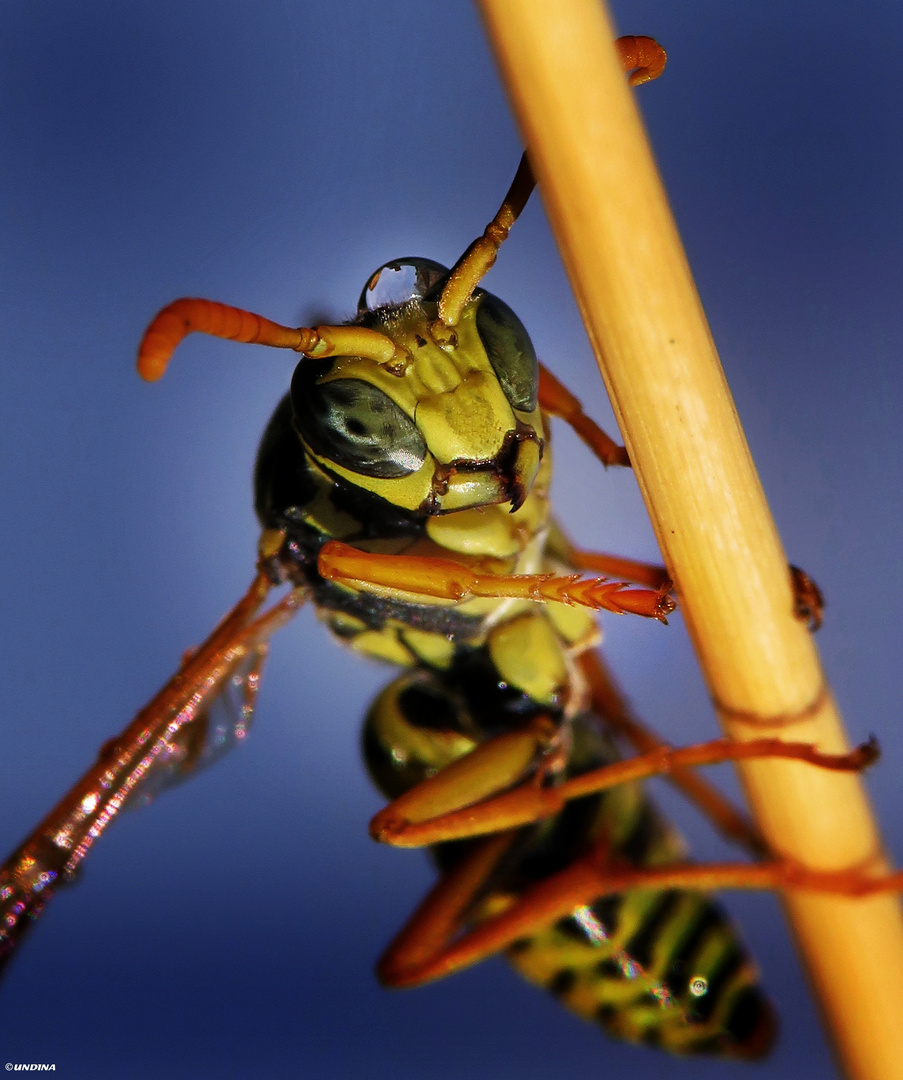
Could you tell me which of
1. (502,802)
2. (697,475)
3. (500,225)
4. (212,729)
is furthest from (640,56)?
(212,729)

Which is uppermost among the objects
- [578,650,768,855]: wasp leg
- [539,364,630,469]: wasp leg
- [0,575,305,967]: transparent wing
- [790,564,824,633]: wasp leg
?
[578,650,768,855]: wasp leg

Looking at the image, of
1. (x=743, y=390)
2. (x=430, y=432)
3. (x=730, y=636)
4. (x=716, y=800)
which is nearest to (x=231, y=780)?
(x=716, y=800)

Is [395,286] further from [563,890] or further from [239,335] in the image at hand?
[563,890]

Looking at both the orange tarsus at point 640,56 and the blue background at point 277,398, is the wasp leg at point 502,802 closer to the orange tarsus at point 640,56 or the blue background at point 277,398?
the orange tarsus at point 640,56

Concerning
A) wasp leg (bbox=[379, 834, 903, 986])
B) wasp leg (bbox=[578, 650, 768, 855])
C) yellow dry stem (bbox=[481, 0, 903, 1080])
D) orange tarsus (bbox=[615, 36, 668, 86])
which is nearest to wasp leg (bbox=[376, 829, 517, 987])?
wasp leg (bbox=[379, 834, 903, 986])

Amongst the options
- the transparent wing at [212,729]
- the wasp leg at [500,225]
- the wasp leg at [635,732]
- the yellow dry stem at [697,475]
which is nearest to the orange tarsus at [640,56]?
the wasp leg at [500,225]

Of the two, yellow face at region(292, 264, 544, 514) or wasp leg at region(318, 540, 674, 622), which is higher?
yellow face at region(292, 264, 544, 514)

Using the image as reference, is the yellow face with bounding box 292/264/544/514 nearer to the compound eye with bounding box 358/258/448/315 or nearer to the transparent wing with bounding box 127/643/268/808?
the compound eye with bounding box 358/258/448/315
